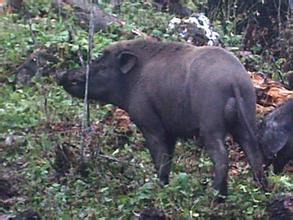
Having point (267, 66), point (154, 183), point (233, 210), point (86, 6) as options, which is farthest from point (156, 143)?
point (86, 6)

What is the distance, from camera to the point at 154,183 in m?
8.46

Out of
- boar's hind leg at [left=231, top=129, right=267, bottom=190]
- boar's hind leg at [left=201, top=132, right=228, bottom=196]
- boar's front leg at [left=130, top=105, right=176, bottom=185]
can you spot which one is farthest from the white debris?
boar's hind leg at [left=201, top=132, right=228, bottom=196]

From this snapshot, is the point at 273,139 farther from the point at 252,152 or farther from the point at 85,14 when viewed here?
the point at 85,14

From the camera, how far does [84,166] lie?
9.08 metres

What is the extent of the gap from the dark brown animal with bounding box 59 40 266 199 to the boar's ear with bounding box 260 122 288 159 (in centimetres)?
62

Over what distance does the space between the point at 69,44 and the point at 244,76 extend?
430 centimetres

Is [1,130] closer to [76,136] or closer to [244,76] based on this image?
[76,136]

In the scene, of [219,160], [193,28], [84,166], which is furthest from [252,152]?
[193,28]

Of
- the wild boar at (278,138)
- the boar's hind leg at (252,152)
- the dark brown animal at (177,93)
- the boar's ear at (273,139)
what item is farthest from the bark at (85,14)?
the boar's hind leg at (252,152)

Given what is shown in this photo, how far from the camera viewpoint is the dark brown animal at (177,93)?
836 centimetres

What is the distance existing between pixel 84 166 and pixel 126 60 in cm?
101

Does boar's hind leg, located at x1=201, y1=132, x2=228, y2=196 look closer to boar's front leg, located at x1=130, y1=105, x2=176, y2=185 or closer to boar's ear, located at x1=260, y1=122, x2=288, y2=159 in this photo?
boar's front leg, located at x1=130, y1=105, x2=176, y2=185

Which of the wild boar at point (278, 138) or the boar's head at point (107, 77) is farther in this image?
the boar's head at point (107, 77)

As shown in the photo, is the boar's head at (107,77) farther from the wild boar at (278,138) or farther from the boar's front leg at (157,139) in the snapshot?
the wild boar at (278,138)
